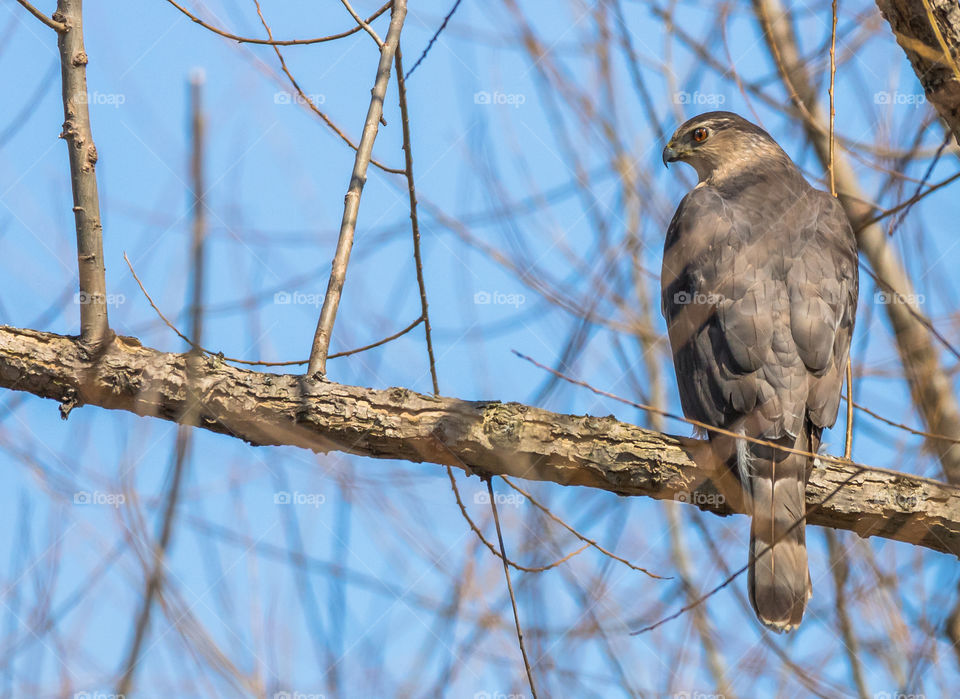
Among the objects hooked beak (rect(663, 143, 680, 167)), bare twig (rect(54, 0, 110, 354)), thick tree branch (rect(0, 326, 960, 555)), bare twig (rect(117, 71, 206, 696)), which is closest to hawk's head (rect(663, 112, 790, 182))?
hooked beak (rect(663, 143, 680, 167))

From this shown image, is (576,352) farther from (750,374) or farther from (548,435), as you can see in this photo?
(750,374)

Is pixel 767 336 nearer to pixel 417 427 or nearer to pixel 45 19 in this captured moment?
pixel 417 427

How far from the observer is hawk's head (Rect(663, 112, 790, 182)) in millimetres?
5363

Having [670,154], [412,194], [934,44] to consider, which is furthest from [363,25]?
[670,154]

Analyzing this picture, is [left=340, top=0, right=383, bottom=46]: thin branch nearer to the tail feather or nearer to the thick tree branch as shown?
the thick tree branch

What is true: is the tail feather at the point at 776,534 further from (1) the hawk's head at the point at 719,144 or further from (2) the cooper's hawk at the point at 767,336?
(1) the hawk's head at the point at 719,144

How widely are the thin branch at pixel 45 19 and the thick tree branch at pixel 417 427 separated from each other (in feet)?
3.33

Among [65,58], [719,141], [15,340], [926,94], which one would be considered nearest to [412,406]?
[15,340]

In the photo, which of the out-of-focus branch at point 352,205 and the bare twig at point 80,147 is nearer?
the bare twig at point 80,147

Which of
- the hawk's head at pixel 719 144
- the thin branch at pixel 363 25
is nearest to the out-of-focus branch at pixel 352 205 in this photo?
the thin branch at pixel 363 25

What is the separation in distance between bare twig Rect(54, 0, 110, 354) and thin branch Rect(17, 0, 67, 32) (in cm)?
1

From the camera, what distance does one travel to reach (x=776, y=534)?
3.61 m

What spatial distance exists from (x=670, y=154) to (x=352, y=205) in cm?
300

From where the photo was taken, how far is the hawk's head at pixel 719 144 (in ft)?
17.6
